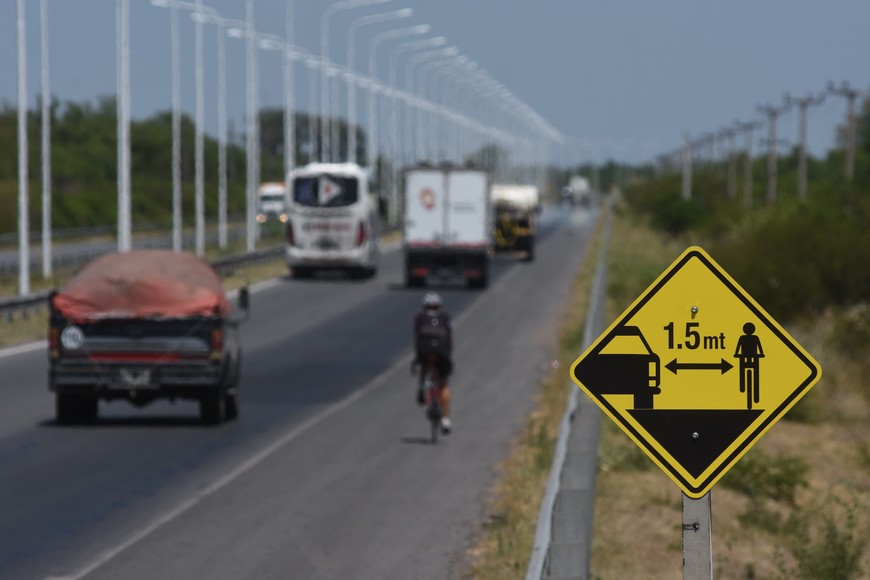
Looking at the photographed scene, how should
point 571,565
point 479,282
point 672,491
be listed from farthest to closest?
point 479,282 < point 672,491 < point 571,565

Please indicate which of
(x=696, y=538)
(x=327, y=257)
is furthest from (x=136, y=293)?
(x=327, y=257)

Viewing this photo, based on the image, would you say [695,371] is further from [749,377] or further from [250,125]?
[250,125]

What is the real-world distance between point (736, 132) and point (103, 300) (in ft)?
297

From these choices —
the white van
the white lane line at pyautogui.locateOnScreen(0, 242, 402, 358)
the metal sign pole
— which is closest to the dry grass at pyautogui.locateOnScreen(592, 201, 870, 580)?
the metal sign pole

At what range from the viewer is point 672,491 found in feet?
57.4

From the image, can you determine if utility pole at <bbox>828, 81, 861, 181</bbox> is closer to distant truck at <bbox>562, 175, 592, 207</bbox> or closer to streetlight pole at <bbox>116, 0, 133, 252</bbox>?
streetlight pole at <bbox>116, 0, 133, 252</bbox>

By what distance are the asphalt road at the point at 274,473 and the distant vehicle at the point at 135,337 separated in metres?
0.60

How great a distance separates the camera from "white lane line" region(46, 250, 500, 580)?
46.1 ft

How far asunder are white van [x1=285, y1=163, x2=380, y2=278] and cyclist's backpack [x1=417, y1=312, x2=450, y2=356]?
35536 millimetres

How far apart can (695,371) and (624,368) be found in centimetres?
26

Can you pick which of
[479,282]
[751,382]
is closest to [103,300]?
[751,382]

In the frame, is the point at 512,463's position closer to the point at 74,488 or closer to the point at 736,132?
the point at 74,488

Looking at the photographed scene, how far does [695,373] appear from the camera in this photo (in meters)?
7.38

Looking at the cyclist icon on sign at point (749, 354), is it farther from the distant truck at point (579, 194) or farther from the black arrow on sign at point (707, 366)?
the distant truck at point (579, 194)
